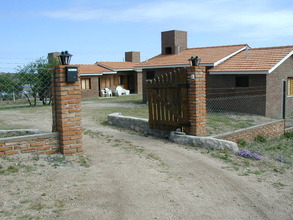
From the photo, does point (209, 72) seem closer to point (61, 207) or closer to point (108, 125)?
point (108, 125)

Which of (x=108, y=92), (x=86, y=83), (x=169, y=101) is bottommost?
(x=108, y=92)

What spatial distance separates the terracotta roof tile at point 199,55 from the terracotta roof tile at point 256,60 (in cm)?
72

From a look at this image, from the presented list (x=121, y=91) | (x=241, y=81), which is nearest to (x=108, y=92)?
(x=121, y=91)

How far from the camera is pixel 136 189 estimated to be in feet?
17.5

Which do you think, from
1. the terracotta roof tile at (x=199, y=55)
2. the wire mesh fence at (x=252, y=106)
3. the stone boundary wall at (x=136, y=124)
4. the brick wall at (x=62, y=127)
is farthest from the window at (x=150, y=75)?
the brick wall at (x=62, y=127)

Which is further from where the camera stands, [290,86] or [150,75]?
[150,75]

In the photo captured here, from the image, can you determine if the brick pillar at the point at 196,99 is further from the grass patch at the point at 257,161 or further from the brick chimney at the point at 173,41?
the brick chimney at the point at 173,41

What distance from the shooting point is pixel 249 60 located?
19.0m

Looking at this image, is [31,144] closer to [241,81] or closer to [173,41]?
[241,81]

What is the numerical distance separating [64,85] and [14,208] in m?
2.86

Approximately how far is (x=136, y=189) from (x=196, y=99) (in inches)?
152

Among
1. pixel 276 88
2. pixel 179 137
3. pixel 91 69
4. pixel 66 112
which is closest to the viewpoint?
pixel 66 112

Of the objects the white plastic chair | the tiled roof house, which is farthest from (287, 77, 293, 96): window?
the white plastic chair

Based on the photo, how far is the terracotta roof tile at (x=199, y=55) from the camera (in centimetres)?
2069
